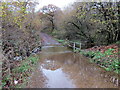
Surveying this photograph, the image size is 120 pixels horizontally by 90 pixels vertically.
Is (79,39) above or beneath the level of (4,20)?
beneath

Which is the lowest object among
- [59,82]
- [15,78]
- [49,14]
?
[59,82]

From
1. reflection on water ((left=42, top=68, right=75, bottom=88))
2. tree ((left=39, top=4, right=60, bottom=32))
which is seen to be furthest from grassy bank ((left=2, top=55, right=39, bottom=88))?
tree ((left=39, top=4, right=60, bottom=32))

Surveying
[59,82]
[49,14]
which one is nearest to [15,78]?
[59,82]

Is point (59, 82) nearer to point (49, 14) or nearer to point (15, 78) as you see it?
point (15, 78)

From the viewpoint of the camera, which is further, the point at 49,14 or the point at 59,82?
the point at 49,14

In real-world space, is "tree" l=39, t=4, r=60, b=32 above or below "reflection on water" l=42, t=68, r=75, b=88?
above

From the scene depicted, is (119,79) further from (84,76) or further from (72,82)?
(72,82)

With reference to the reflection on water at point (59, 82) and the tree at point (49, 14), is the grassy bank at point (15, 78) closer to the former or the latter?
the reflection on water at point (59, 82)

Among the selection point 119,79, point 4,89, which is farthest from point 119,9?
point 4,89

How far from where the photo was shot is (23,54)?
20.3ft

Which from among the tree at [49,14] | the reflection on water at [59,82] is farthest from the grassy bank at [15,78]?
the tree at [49,14]

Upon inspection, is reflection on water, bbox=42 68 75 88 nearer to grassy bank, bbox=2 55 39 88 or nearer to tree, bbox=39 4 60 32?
grassy bank, bbox=2 55 39 88

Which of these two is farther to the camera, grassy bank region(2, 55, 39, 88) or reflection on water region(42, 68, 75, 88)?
reflection on water region(42, 68, 75, 88)

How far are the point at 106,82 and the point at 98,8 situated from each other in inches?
223
